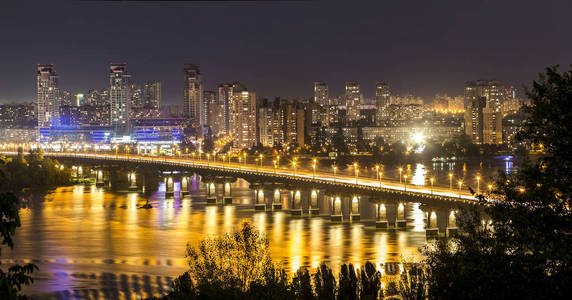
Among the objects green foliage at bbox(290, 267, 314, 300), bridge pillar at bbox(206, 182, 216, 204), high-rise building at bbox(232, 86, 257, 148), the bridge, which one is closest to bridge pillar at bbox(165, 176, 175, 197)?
the bridge

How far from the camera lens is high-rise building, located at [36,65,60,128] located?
192625 mm

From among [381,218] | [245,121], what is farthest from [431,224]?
[245,121]

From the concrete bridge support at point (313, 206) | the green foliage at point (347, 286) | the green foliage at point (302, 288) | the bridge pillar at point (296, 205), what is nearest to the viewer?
the green foliage at point (302, 288)

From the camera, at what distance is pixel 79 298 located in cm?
2420

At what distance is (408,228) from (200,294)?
79.3ft

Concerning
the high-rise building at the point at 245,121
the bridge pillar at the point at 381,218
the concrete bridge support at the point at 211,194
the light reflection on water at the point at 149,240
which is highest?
the high-rise building at the point at 245,121

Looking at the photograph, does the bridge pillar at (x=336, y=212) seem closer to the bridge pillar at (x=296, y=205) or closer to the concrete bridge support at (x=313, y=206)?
the concrete bridge support at (x=313, y=206)

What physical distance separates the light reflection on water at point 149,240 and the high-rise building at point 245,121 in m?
86.8

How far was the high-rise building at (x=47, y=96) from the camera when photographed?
632ft

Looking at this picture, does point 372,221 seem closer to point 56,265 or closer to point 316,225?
point 316,225

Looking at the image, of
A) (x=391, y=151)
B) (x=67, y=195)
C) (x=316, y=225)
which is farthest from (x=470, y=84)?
(x=316, y=225)

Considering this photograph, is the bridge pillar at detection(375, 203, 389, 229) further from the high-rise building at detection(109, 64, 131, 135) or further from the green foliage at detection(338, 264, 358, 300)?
the high-rise building at detection(109, 64, 131, 135)

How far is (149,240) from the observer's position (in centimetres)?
3659

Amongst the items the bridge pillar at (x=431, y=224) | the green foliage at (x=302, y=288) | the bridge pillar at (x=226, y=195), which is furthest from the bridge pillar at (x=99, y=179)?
the green foliage at (x=302, y=288)
